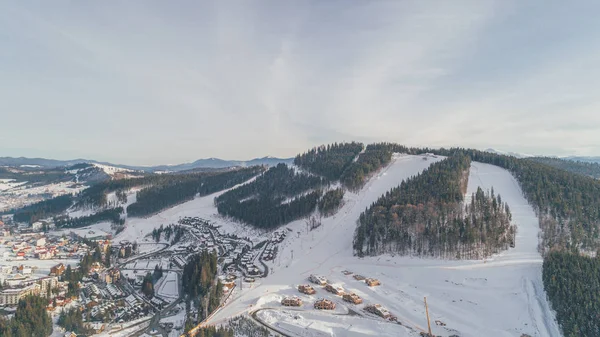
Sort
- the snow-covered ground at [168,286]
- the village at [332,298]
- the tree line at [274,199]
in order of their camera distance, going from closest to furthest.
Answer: the village at [332,298] < the snow-covered ground at [168,286] < the tree line at [274,199]

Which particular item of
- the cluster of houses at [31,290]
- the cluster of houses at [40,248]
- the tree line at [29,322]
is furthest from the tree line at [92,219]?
the tree line at [29,322]

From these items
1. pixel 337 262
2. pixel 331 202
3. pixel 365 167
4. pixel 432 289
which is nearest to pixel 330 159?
pixel 365 167

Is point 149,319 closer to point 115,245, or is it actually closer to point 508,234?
point 115,245

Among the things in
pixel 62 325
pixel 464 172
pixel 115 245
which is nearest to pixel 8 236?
pixel 115 245

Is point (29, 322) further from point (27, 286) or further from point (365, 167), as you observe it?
point (365, 167)

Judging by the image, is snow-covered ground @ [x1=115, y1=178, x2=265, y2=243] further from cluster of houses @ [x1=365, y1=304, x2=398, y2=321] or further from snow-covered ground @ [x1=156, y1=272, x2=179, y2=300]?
cluster of houses @ [x1=365, y1=304, x2=398, y2=321]

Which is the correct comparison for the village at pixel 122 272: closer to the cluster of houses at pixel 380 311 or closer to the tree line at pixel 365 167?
the cluster of houses at pixel 380 311

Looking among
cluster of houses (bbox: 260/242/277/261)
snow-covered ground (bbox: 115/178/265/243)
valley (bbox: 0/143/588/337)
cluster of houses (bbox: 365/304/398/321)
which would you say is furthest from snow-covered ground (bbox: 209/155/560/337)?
snow-covered ground (bbox: 115/178/265/243)
